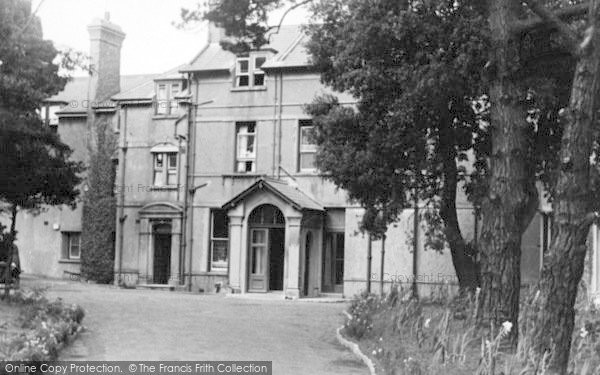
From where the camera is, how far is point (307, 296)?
32.6 meters

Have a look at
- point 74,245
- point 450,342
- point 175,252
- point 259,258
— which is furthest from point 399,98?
point 74,245

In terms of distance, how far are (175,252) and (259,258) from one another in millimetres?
4269

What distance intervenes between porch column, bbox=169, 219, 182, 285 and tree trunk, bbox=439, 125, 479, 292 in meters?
17.1

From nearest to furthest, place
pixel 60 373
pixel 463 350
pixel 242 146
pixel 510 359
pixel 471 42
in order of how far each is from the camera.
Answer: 1. pixel 510 359
2. pixel 463 350
3. pixel 60 373
4. pixel 471 42
5. pixel 242 146

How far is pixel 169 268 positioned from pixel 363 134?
17.3m

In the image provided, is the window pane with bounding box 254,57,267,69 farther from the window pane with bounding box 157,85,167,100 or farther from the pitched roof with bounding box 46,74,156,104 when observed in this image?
the pitched roof with bounding box 46,74,156,104

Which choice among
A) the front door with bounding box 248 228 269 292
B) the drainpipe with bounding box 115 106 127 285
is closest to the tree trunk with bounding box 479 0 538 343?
the front door with bounding box 248 228 269 292

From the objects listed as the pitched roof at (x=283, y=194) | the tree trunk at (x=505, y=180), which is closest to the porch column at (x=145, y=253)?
the pitched roof at (x=283, y=194)

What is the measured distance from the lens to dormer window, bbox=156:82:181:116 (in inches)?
1452

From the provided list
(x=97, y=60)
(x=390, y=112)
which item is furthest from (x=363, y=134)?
(x=97, y=60)

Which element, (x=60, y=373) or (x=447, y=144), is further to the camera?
(x=447, y=144)

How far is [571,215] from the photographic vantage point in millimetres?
10078

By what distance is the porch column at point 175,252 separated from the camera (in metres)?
35.4

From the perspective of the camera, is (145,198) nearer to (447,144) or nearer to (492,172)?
(447,144)
